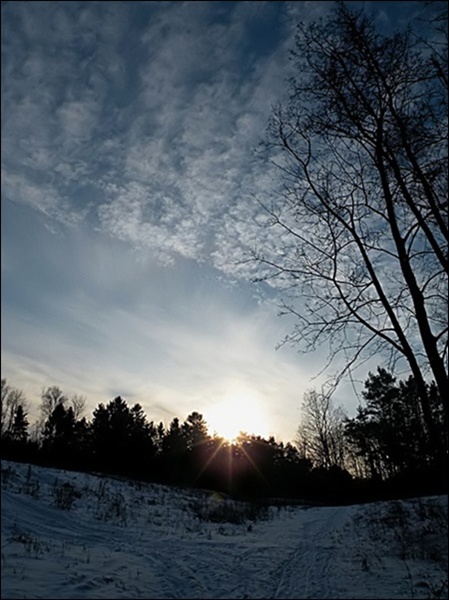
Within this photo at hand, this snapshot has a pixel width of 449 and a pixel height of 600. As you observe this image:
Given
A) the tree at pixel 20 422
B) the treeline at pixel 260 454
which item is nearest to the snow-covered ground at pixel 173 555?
the treeline at pixel 260 454

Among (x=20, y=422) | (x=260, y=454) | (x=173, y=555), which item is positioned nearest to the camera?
(x=173, y=555)

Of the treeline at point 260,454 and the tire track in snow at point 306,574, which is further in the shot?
the treeline at point 260,454

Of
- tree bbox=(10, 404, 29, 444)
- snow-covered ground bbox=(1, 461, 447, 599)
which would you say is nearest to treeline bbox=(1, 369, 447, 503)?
tree bbox=(10, 404, 29, 444)

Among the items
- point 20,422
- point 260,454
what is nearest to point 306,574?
point 260,454

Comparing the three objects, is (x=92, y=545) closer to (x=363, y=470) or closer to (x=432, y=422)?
(x=432, y=422)

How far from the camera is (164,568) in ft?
21.8

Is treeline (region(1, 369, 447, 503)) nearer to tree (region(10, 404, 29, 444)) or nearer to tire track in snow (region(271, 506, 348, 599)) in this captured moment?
tree (region(10, 404, 29, 444))

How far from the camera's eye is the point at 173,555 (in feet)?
25.6

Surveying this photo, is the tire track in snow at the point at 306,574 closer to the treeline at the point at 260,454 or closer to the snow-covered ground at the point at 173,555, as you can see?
the snow-covered ground at the point at 173,555

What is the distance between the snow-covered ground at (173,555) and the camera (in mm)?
5473

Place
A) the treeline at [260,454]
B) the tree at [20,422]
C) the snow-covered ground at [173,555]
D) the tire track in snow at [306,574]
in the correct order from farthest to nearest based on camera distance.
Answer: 1. the tree at [20,422]
2. the treeline at [260,454]
3. the tire track in snow at [306,574]
4. the snow-covered ground at [173,555]

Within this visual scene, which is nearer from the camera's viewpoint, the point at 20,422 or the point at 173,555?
the point at 173,555

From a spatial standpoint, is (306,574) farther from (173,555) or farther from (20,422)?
(20,422)

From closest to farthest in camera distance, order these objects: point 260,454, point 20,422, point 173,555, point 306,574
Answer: point 306,574 → point 173,555 → point 260,454 → point 20,422
